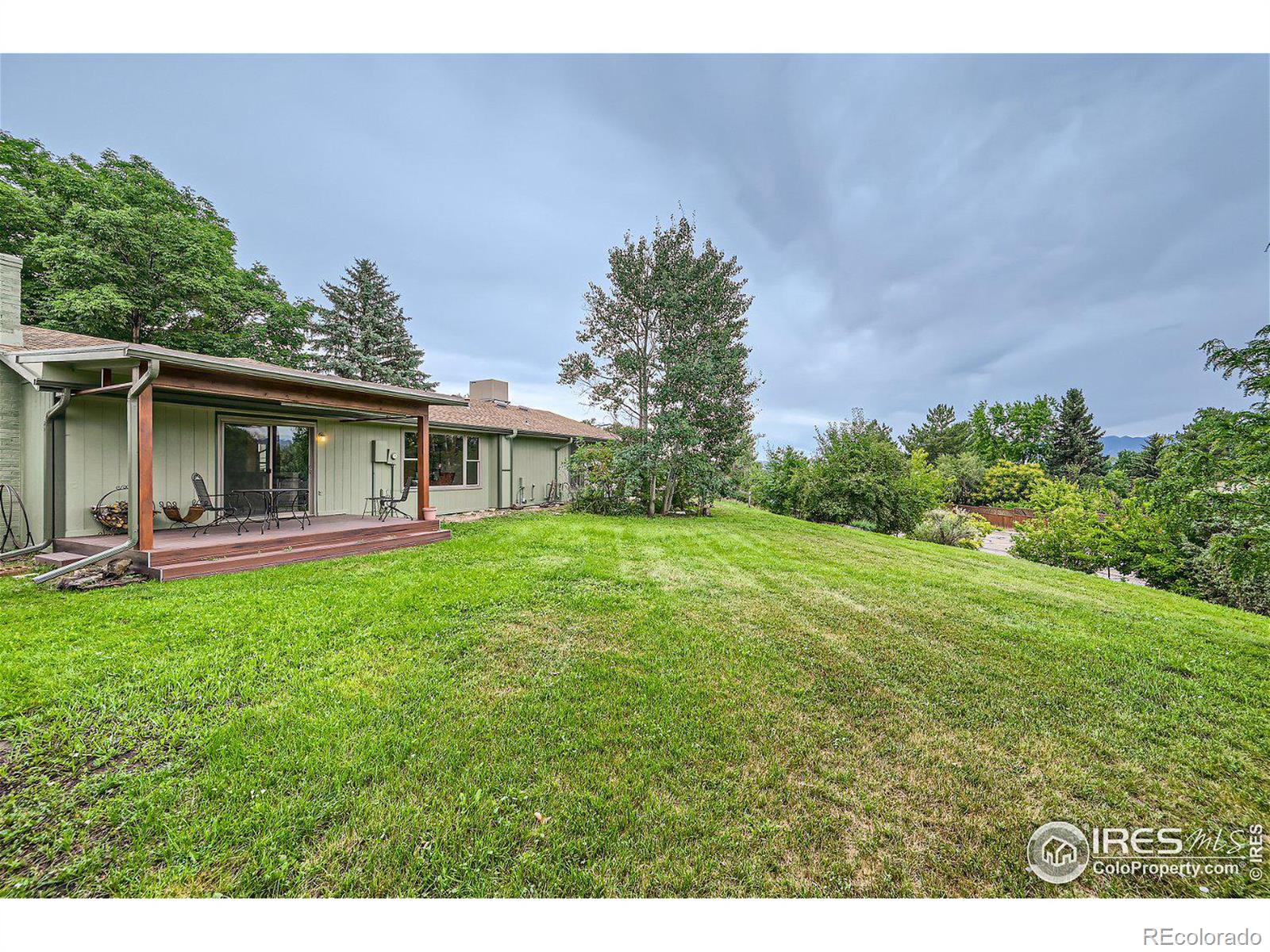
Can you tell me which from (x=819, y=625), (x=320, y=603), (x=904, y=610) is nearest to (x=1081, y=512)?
(x=904, y=610)

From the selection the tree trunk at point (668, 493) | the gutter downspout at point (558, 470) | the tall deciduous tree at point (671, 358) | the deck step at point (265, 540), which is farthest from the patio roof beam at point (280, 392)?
the tree trunk at point (668, 493)

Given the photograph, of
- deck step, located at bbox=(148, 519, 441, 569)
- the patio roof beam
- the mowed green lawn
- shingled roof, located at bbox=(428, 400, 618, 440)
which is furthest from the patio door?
the mowed green lawn

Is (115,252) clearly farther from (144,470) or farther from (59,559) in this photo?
(144,470)

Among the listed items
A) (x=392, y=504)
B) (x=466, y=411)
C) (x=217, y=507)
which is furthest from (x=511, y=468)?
(x=217, y=507)

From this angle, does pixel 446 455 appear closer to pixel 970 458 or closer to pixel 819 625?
pixel 819 625

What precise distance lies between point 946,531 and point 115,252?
2864cm

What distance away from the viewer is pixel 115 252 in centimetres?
1427

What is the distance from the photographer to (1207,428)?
423 cm

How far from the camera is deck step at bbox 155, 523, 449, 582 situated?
538cm

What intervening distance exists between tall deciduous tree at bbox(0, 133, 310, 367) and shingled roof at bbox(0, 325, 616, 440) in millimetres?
3105

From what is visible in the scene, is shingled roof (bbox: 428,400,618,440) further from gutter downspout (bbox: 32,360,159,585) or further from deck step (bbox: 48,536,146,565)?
deck step (bbox: 48,536,146,565)

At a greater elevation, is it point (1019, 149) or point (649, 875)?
point (1019, 149)
